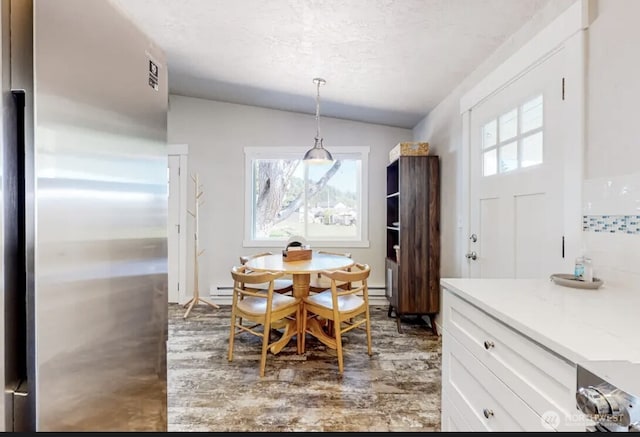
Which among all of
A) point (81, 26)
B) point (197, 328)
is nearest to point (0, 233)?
point (81, 26)

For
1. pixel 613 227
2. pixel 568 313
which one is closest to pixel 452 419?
pixel 568 313

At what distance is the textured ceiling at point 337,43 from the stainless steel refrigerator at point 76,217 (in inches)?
53.8

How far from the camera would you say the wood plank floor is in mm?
1745

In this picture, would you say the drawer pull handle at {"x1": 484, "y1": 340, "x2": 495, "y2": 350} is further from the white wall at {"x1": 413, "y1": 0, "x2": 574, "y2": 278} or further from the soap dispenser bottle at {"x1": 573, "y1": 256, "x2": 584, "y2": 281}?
the white wall at {"x1": 413, "y1": 0, "x2": 574, "y2": 278}

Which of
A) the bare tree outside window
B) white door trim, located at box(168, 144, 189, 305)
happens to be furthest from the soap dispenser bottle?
white door trim, located at box(168, 144, 189, 305)

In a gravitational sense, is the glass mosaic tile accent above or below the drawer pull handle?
above

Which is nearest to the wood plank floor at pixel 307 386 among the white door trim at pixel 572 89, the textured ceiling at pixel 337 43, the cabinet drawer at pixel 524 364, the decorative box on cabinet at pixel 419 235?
the decorative box on cabinet at pixel 419 235

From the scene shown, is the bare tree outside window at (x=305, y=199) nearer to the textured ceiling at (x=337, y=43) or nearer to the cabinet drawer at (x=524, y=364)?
the textured ceiling at (x=337, y=43)

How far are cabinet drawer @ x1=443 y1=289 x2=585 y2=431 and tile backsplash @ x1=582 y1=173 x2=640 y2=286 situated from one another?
2.00 feet

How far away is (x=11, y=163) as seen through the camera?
0.58 meters

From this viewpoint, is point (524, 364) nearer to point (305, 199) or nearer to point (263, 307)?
point (263, 307)

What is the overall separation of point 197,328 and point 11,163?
295 cm

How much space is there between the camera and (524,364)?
807 millimetres

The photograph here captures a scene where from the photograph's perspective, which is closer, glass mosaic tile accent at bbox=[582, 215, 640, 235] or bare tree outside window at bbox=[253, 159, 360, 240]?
glass mosaic tile accent at bbox=[582, 215, 640, 235]
